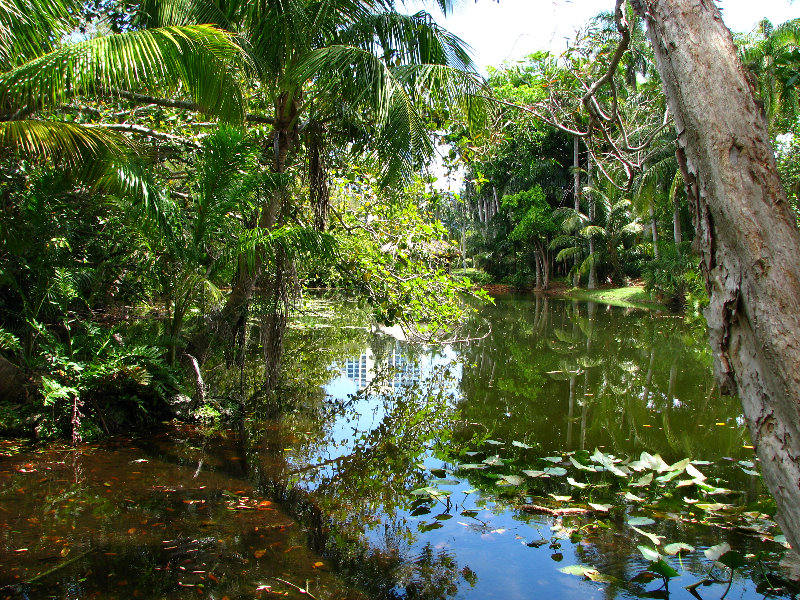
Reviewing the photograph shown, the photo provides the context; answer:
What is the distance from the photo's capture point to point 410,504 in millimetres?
4168

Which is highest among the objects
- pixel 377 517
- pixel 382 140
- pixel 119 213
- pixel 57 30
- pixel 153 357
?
pixel 57 30

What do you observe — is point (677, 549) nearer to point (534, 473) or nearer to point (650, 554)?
point (650, 554)

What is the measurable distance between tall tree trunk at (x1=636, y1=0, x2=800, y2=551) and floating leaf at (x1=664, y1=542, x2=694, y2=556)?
6.01 feet

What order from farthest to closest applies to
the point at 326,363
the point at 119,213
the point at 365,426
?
1. the point at 326,363
2. the point at 365,426
3. the point at 119,213

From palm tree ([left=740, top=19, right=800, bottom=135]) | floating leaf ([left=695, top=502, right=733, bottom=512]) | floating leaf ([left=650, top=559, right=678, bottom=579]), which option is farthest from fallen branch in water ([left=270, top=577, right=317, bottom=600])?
palm tree ([left=740, top=19, right=800, bottom=135])

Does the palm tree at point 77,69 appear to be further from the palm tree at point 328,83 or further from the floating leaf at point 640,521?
the floating leaf at point 640,521

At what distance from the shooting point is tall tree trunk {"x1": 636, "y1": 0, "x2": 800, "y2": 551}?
1.57 meters

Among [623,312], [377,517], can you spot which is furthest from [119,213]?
[623,312]

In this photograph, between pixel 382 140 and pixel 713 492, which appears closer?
pixel 713 492

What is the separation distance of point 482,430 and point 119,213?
14.4 ft

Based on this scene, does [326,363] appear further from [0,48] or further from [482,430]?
[0,48]

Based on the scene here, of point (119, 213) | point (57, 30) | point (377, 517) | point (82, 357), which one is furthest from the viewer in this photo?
point (119, 213)

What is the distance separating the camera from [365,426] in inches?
246

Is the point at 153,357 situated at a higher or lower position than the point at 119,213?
lower
